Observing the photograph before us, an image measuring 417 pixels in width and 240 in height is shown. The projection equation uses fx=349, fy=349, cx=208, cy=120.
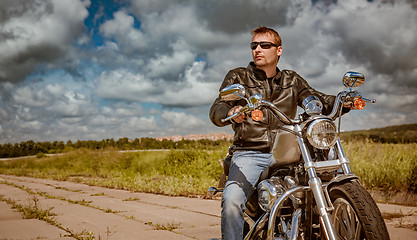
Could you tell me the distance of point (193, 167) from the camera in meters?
9.79

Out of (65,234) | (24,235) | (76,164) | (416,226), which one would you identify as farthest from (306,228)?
(76,164)

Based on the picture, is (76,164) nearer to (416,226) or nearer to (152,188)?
(152,188)

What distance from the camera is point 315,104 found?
1982 mm

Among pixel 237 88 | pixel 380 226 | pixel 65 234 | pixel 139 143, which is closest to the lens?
pixel 380 226

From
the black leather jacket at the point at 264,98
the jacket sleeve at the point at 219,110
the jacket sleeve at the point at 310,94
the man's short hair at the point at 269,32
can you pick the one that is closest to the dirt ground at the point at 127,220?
the black leather jacket at the point at 264,98

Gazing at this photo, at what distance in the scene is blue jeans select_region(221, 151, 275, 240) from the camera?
→ 2299 mm

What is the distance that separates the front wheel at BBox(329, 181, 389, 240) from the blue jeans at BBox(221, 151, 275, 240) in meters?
0.50

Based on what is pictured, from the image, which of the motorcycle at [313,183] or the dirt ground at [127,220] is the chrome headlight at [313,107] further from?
the dirt ground at [127,220]

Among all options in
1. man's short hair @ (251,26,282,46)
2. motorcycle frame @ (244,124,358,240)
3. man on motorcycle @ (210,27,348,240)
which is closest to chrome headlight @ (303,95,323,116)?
motorcycle frame @ (244,124,358,240)

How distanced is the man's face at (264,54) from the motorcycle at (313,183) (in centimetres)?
→ 67

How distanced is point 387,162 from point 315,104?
5.94 m

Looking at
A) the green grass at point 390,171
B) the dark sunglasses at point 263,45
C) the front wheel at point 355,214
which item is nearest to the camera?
the front wheel at point 355,214

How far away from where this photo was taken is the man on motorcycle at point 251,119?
7.62 ft

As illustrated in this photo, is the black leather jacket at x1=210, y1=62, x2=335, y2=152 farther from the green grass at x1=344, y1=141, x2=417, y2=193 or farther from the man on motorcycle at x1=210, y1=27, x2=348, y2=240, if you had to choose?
the green grass at x1=344, y1=141, x2=417, y2=193
